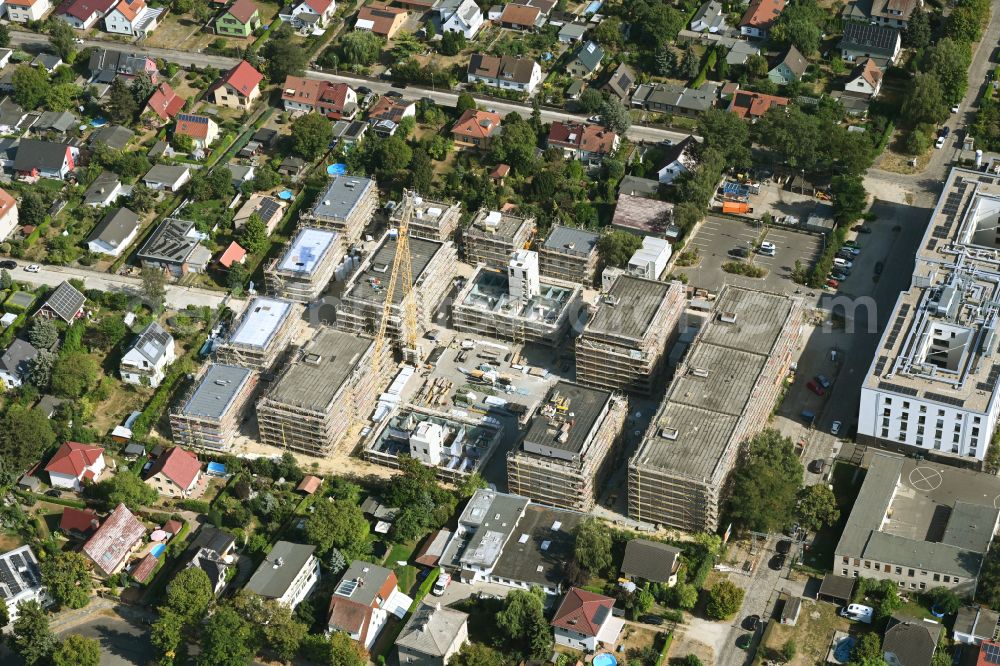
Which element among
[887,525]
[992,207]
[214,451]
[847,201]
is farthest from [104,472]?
[992,207]

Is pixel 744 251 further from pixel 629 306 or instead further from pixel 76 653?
pixel 76 653

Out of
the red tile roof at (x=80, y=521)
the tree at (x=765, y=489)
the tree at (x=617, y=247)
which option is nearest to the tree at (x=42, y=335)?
the red tile roof at (x=80, y=521)

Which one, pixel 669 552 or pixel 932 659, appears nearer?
pixel 932 659

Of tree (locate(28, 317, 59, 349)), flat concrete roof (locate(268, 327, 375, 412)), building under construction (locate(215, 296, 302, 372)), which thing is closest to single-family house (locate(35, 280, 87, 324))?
tree (locate(28, 317, 59, 349))

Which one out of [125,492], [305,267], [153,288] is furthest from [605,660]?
[153,288]

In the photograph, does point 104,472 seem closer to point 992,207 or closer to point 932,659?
point 932,659
